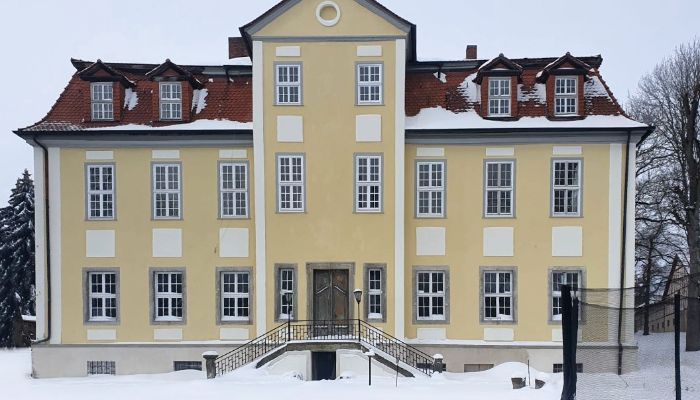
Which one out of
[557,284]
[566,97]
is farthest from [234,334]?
[566,97]

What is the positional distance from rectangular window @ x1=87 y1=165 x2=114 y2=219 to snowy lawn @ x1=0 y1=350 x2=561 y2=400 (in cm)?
527

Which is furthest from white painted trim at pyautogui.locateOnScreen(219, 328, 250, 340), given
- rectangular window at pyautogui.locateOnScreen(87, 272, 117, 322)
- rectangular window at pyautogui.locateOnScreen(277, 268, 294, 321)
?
rectangular window at pyautogui.locateOnScreen(87, 272, 117, 322)

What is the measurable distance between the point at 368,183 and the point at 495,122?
4.53m

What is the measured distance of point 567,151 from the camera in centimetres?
1861

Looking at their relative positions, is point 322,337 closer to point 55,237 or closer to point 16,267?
point 55,237

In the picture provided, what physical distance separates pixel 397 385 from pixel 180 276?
8.24 metres

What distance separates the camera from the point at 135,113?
1950 cm

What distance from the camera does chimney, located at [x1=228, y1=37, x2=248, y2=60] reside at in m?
22.3

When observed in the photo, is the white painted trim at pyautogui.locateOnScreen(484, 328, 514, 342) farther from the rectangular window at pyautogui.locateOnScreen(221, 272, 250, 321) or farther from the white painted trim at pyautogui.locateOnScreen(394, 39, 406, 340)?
the rectangular window at pyautogui.locateOnScreen(221, 272, 250, 321)

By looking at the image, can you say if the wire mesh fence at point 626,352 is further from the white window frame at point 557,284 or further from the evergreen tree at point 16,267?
the evergreen tree at point 16,267

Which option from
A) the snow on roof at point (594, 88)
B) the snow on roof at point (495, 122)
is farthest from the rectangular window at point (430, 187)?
the snow on roof at point (594, 88)

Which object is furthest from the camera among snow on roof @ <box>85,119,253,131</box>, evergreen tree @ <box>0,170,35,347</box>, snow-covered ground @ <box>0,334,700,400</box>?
evergreen tree @ <box>0,170,35,347</box>

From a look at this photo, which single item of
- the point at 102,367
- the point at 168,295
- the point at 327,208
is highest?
the point at 327,208

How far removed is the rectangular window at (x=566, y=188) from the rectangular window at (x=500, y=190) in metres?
1.37
